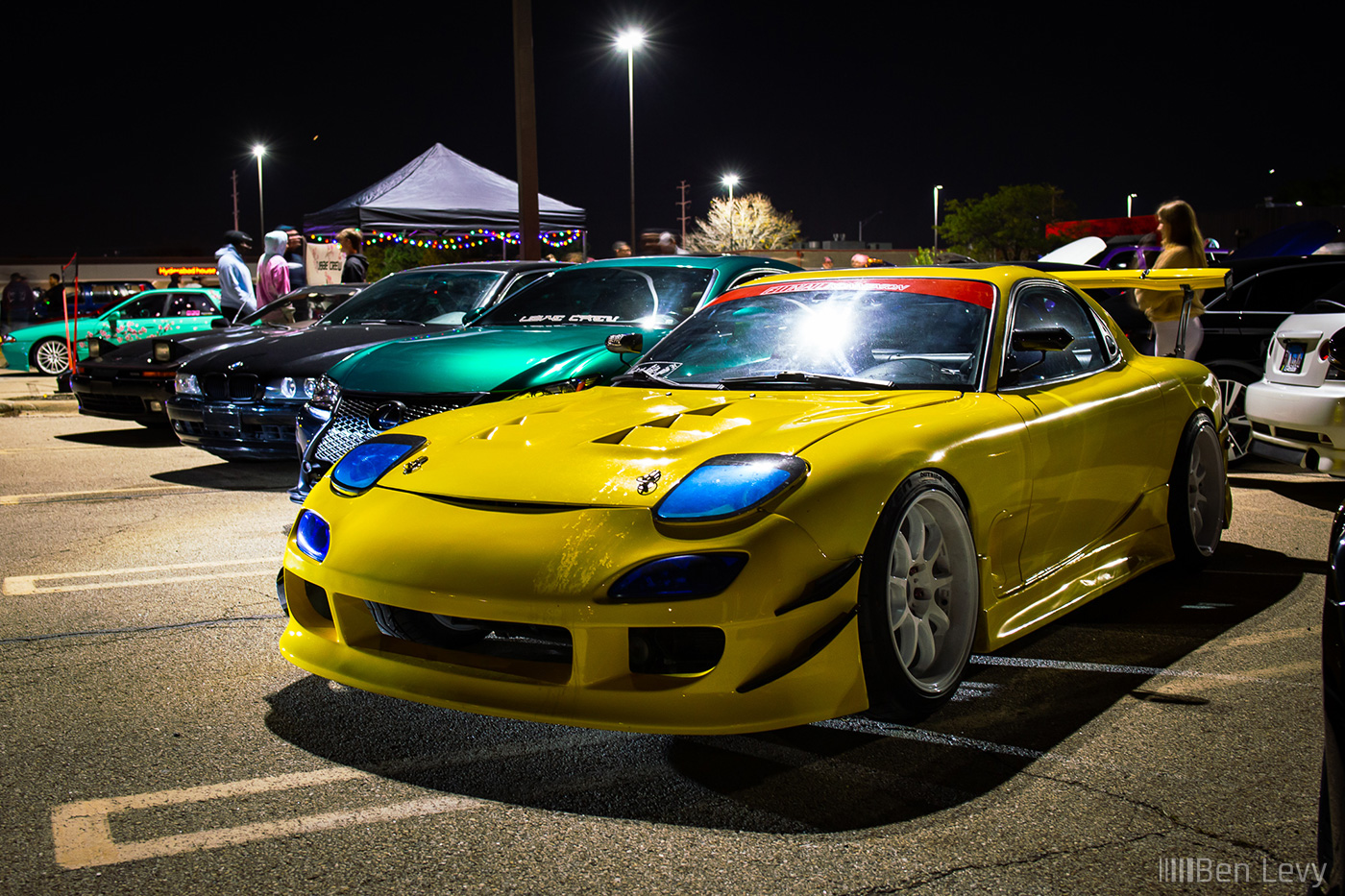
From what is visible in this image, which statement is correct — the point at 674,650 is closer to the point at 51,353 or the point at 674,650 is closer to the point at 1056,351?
the point at 1056,351

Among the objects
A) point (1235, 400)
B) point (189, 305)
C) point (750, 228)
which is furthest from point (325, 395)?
point (750, 228)

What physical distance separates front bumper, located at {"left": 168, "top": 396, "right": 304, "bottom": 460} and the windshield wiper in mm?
4325

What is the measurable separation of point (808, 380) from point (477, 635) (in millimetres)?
1384

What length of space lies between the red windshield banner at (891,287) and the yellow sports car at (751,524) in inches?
0.6

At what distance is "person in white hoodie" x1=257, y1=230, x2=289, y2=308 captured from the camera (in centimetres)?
1262

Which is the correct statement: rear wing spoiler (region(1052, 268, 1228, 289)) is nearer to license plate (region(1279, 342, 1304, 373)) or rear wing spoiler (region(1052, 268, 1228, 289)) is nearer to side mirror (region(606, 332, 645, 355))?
license plate (region(1279, 342, 1304, 373))

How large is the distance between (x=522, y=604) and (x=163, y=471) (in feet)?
21.2

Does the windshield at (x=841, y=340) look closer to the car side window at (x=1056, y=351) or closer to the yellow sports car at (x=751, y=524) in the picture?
the yellow sports car at (x=751, y=524)

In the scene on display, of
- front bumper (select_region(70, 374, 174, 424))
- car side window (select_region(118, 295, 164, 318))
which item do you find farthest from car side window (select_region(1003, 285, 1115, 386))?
car side window (select_region(118, 295, 164, 318))

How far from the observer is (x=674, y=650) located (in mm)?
2852

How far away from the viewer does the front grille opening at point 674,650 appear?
110 inches

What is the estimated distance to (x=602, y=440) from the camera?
127 inches

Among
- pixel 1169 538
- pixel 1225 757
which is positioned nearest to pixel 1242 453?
pixel 1169 538

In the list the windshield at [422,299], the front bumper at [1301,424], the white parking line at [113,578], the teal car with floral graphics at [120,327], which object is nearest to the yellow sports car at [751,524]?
the white parking line at [113,578]
